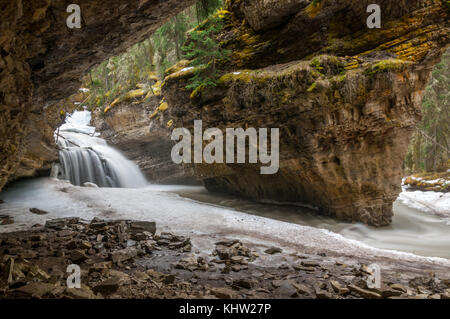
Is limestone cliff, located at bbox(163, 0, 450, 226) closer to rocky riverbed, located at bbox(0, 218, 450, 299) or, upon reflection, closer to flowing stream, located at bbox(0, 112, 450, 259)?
flowing stream, located at bbox(0, 112, 450, 259)

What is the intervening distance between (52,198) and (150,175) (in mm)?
9818

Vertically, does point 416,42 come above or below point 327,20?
below

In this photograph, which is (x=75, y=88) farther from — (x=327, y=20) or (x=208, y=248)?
(x=327, y=20)

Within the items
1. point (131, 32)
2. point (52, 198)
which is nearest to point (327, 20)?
point (131, 32)

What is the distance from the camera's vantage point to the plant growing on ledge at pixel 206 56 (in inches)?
Answer: 377

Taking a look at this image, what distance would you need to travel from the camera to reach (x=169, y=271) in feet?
14.1

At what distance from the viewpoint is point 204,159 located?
38.5 ft
